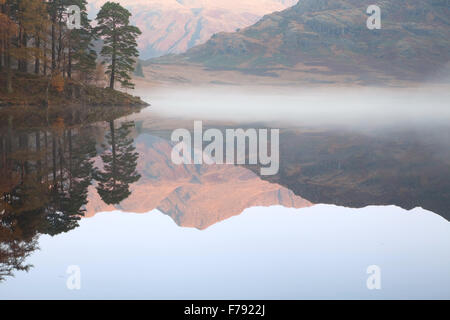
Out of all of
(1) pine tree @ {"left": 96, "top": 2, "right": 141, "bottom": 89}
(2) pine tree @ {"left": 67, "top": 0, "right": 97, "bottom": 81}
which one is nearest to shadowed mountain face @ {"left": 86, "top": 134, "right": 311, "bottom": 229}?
(2) pine tree @ {"left": 67, "top": 0, "right": 97, "bottom": 81}

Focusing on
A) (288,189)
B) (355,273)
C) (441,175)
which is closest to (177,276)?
(355,273)

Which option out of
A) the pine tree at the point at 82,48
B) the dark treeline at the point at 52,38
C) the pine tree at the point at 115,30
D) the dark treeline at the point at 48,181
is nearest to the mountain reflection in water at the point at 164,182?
the dark treeline at the point at 48,181

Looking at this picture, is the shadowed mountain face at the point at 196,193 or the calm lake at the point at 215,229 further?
the shadowed mountain face at the point at 196,193

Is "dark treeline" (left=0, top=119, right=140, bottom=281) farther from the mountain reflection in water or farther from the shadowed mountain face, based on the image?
the shadowed mountain face

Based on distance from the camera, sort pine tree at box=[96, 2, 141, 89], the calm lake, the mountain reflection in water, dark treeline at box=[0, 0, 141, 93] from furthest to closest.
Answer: pine tree at box=[96, 2, 141, 89] → dark treeline at box=[0, 0, 141, 93] → the mountain reflection in water → the calm lake

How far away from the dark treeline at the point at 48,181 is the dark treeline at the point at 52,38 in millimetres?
26296

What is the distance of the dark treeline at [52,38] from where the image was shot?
5151 centimetres

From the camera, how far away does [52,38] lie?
198 ft

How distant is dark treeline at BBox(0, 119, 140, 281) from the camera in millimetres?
9633

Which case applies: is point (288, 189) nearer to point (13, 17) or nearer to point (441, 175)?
point (441, 175)

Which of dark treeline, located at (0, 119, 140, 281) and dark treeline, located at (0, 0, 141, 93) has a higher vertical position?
dark treeline, located at (0, 0, 141, 93)

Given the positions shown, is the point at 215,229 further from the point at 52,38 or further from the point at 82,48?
the point at 82,48

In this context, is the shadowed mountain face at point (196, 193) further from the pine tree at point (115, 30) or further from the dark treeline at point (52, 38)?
the pine tree at point (115, 30)

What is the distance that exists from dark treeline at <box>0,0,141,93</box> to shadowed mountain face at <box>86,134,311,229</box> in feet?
109
